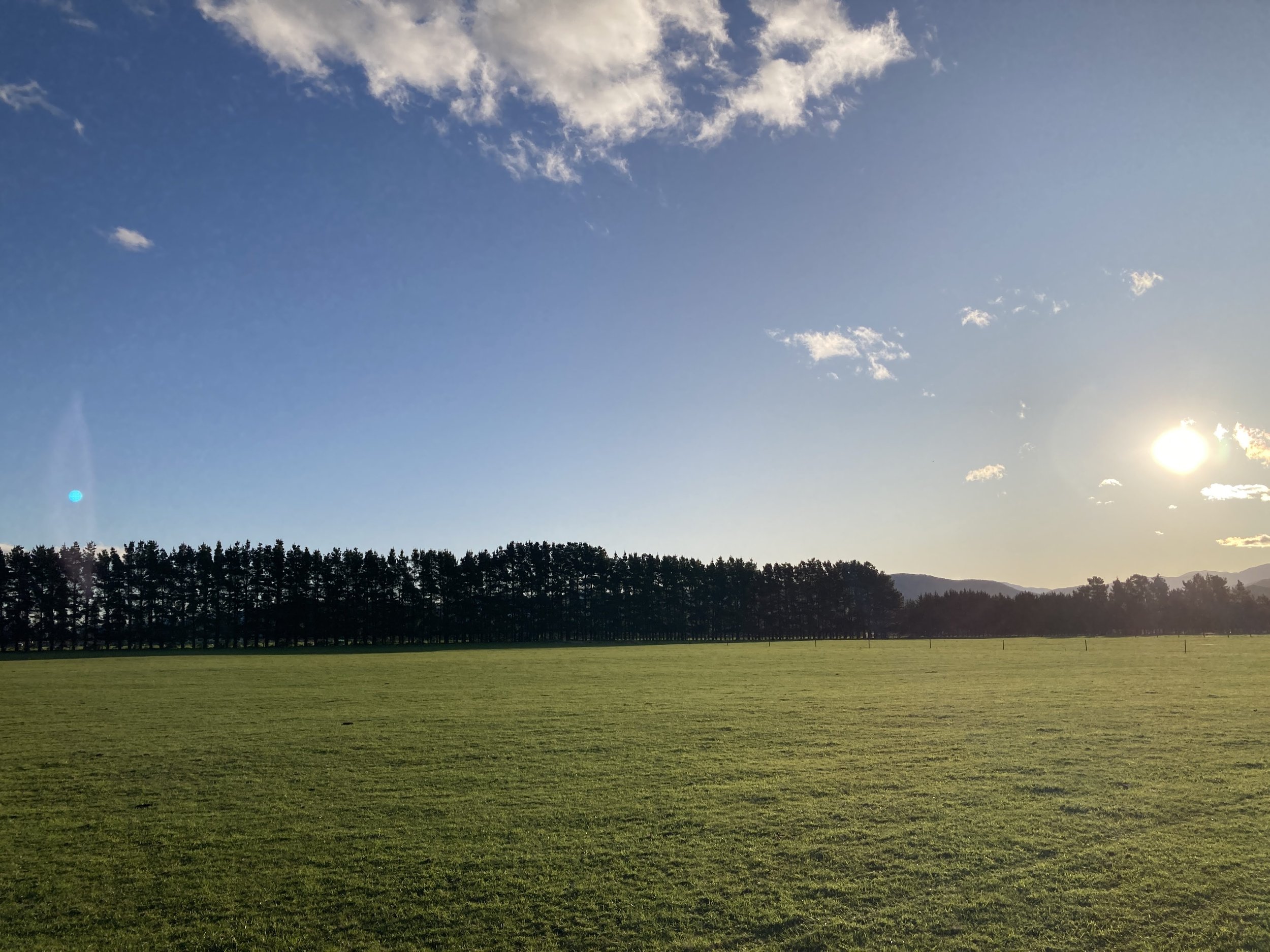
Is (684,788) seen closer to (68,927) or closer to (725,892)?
(725,892)

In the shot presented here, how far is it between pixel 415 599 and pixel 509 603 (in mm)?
17319

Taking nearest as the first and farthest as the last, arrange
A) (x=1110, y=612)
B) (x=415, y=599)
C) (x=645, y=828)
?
(x=645, y=828) < (x=415, y=599) < (x=1110, y=612)

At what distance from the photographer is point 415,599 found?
129250mm

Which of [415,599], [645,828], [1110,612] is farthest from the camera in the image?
[1110,612]

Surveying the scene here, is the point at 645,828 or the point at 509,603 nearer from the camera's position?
the point at 645,828

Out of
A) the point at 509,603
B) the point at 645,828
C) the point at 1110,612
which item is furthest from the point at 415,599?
the point at 1110,612

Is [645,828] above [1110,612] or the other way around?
above

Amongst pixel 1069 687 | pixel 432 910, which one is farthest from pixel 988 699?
pixel 432 910

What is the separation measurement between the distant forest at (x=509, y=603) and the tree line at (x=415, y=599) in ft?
0.83

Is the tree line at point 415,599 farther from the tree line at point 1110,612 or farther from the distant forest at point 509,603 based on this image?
the tree line at point 1110,612

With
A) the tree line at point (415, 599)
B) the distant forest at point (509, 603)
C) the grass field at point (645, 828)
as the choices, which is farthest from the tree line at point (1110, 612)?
the grass field at point (645, 828)

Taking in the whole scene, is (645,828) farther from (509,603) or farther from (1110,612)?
(1110,612)

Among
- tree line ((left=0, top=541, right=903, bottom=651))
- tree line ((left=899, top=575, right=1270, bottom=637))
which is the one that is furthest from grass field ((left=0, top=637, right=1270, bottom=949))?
tree line ((left=899, top=575, right=1270, bottom=637))

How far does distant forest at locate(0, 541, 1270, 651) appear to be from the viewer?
11325cm
